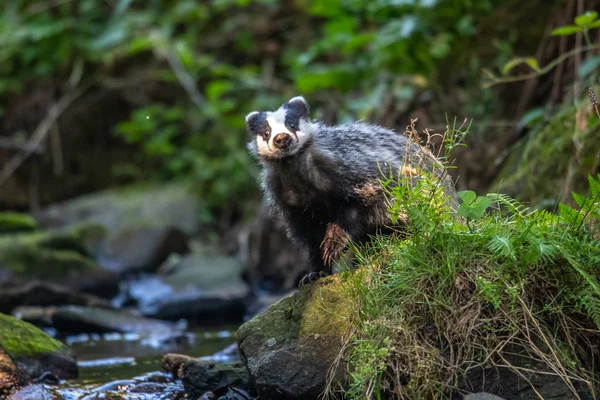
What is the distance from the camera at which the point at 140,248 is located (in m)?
11.1

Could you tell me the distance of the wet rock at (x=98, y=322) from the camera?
24.4 feet

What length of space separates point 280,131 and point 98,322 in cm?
350

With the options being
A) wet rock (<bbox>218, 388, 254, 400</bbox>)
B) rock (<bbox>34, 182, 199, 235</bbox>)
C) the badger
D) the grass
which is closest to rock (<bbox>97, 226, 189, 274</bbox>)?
rock (<bbox>34, 182, 199, 235</bbox>)

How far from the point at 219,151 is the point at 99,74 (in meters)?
2.76

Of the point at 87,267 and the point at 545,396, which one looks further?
the point at 87,267

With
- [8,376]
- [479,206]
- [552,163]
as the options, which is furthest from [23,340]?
[552,163]

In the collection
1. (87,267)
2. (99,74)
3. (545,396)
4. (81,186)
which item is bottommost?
(81,186)

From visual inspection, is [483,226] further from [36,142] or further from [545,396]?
[36,142]

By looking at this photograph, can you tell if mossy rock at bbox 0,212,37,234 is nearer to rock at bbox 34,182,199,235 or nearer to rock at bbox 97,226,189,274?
rock at bbox 34,182,199,235

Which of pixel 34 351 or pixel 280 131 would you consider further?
pixel 34 351

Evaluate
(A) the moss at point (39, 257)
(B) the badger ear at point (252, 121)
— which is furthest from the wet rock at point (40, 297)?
(B) the badger ear at point (252, 121)

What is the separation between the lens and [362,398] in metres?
3.49

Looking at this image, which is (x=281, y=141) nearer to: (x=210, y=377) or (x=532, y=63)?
(x=210, y=377)

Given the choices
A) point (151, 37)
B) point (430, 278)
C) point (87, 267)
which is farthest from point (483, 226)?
point (151, 37)
